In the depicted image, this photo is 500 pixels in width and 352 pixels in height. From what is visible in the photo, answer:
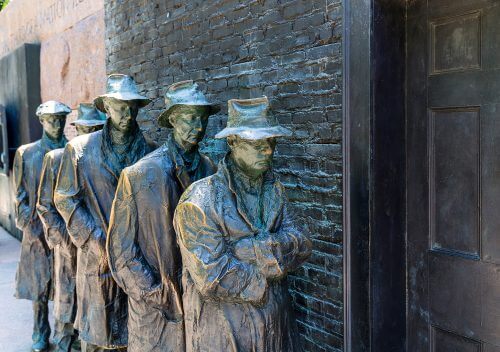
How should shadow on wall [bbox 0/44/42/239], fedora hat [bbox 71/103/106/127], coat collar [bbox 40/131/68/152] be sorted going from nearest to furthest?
1. fedora hat [bbox 71/103/106/127]
2. coat collar [bbox 40/131/68/152]
3. shadow on wall [bbox 0/44/42/239]

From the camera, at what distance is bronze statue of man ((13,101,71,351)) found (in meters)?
6.21

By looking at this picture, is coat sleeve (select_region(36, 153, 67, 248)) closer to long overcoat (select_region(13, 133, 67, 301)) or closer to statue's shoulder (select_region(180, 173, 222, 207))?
long overcoat (select_region(13, 133, 67, 301))

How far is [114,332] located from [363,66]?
2.60 metres

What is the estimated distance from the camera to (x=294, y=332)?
10.7 ft

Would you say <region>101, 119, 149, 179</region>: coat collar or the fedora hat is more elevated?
the fedora hat

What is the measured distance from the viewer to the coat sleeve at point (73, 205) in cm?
466

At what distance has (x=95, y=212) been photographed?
15.6 ft

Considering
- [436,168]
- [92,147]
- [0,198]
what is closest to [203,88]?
[92,147]

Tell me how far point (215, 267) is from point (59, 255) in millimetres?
3117

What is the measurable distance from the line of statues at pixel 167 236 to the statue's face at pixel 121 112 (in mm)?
10

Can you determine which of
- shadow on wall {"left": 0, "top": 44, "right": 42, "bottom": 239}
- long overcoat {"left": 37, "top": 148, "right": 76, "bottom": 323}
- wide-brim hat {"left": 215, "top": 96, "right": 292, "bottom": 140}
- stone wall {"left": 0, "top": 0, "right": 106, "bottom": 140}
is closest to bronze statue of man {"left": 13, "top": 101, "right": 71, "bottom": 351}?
long overcoat {"left": 37, "top": 148, "right": 76, "bottom": 323}

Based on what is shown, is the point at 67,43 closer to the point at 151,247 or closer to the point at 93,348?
the point at 93,348

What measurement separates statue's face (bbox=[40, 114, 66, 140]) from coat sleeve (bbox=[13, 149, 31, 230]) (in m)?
0.41

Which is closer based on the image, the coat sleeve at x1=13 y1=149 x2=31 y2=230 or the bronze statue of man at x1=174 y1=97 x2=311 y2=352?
the bronze statue of man at x1=174 y1=97 x2=311 y2=352
